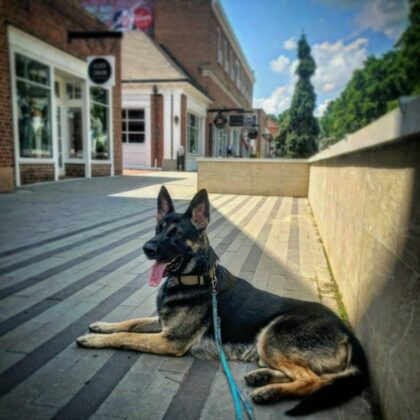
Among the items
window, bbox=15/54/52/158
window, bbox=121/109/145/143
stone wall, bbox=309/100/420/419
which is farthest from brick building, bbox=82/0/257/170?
stone wall, bbox=309/100/420/419

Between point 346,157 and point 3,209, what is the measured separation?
24.0ft

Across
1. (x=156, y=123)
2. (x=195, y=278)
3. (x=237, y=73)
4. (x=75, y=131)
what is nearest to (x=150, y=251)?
(x=195, y=278)

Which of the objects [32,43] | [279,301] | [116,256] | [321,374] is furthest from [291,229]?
[32,43]

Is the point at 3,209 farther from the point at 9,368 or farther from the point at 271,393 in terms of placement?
the point at 271,393

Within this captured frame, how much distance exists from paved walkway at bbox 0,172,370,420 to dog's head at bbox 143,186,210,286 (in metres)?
0.66

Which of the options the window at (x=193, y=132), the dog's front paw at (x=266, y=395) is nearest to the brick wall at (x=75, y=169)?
the window at (x=193, y=132)

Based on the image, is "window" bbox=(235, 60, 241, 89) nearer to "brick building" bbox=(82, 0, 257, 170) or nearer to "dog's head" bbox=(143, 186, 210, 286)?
"brick building" bbox=(82, 0, 257, 170)

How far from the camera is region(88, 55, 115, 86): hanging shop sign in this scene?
14617 mm

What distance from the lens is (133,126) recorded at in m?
25.0

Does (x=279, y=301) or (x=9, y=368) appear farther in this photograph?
(x=279, y=301)

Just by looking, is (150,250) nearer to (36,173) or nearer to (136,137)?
(36,173)

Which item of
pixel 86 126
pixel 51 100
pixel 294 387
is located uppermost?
pixel 51 100

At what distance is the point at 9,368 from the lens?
7.89 ft

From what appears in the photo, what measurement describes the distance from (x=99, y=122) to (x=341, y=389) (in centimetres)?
1719
